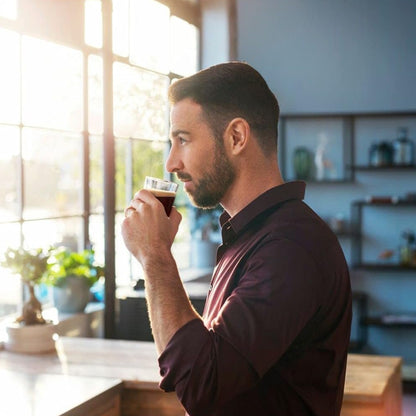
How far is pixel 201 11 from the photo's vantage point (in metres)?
7.01

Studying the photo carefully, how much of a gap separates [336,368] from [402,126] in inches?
236

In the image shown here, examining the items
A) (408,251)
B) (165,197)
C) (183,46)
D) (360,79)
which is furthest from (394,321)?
(165,197)

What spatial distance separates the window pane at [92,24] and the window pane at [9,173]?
38.7 inches

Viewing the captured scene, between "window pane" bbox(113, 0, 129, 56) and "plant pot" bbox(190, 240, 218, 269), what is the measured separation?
1.76m

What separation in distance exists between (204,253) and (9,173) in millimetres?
2727

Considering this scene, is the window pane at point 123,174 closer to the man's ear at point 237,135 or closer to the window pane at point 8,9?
the window pane at point 8,9

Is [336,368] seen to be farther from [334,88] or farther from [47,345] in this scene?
[334,88]

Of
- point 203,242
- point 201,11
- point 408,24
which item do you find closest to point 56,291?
point 203,242

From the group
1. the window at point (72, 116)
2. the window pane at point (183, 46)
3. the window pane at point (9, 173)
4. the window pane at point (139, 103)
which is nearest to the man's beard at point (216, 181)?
the window at point (72, 116)

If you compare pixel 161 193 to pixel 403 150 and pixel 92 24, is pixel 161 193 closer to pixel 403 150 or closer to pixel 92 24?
pixel 92 24

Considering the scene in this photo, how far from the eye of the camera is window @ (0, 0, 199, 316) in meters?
4.05

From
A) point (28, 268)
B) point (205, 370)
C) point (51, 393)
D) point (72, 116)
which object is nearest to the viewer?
point (205, 370)

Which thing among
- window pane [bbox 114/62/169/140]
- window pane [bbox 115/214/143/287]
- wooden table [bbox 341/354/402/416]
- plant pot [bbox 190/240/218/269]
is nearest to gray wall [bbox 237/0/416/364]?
plant pot [bbox 190/240/218/269]

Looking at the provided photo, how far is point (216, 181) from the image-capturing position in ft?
4.65
